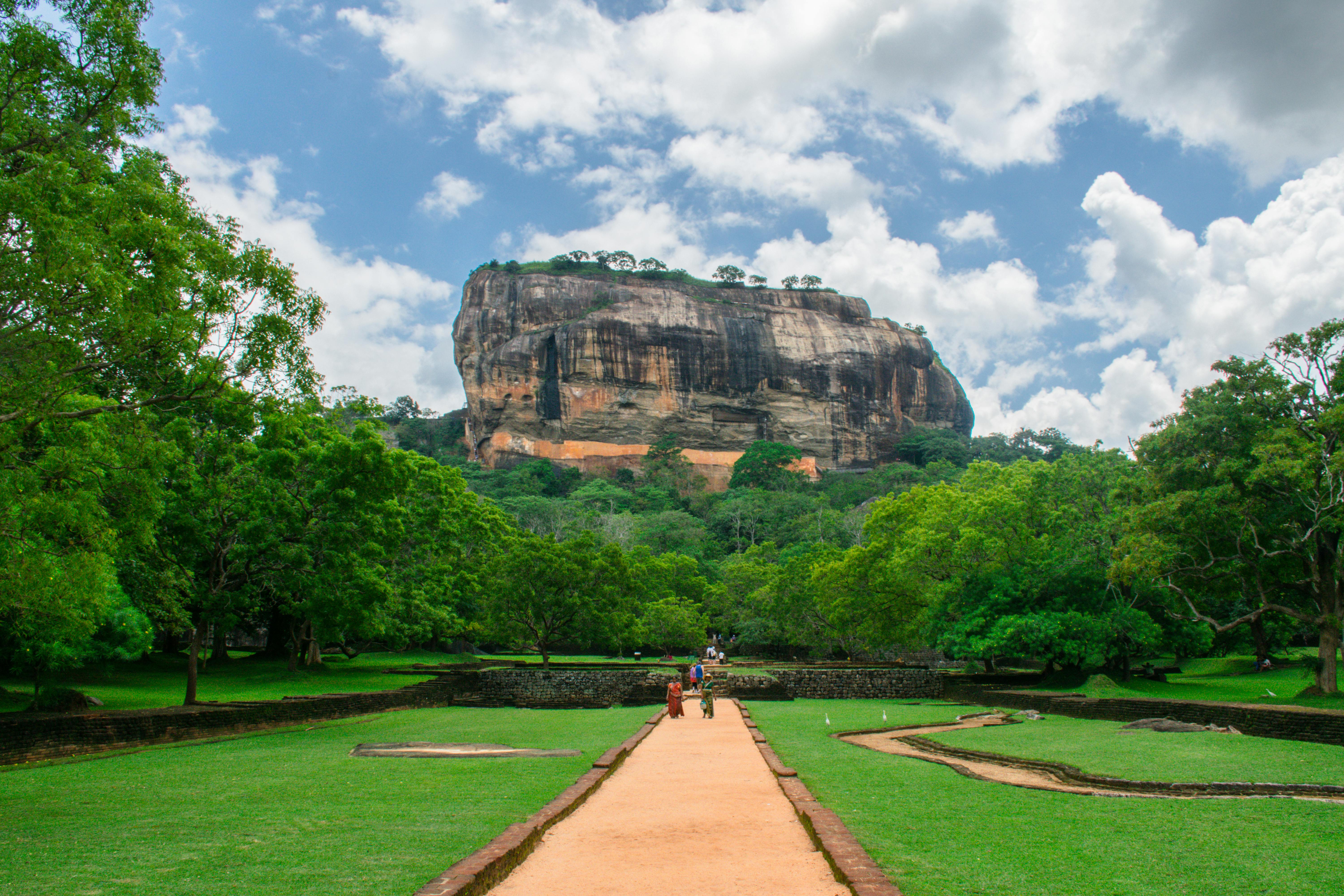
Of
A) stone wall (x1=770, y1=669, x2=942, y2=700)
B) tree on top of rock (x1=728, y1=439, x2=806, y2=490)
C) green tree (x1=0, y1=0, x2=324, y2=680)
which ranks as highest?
tree on top of rock (x1=728, y1=439, x2=806, y2=490)

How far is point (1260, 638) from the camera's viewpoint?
27.5 metres

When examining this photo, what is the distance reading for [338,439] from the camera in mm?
19750

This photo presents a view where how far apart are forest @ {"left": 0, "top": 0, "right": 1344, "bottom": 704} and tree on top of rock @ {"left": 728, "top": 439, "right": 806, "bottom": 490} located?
3835 centimetres

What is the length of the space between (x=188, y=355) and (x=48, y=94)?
3080mm

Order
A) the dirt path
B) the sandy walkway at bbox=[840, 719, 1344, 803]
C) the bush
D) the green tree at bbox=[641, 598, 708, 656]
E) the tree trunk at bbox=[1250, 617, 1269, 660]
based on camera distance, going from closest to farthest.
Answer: the sandy walkway at bbox=[840, 719, 1344, 803]
the dirt path
the bush
the tree trunk at bbox=[1250, 617, 1269, 660]
the green tree at bbox=[641, 598, 708, 656]

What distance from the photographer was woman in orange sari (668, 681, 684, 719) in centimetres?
1678

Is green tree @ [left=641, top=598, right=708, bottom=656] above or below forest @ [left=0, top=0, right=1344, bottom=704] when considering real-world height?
below

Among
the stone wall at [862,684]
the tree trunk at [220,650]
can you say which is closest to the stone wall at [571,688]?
the stone wall at [862,684]

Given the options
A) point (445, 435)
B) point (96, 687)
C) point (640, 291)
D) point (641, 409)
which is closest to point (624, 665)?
point (96, 687)

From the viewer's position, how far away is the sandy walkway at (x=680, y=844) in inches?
185

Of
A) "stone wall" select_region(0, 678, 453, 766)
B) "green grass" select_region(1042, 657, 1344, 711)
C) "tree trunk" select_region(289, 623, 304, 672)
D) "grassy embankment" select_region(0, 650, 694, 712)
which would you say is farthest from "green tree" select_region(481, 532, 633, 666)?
"green grass" select_region(1042, 657, 1344, 711)

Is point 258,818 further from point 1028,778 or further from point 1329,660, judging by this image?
point 1329,660

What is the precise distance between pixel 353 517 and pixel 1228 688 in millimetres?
22781

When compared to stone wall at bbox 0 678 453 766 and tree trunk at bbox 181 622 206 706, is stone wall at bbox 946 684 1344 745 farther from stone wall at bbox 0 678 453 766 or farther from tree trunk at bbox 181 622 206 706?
tree trunk at bbox 181 622 206 706
